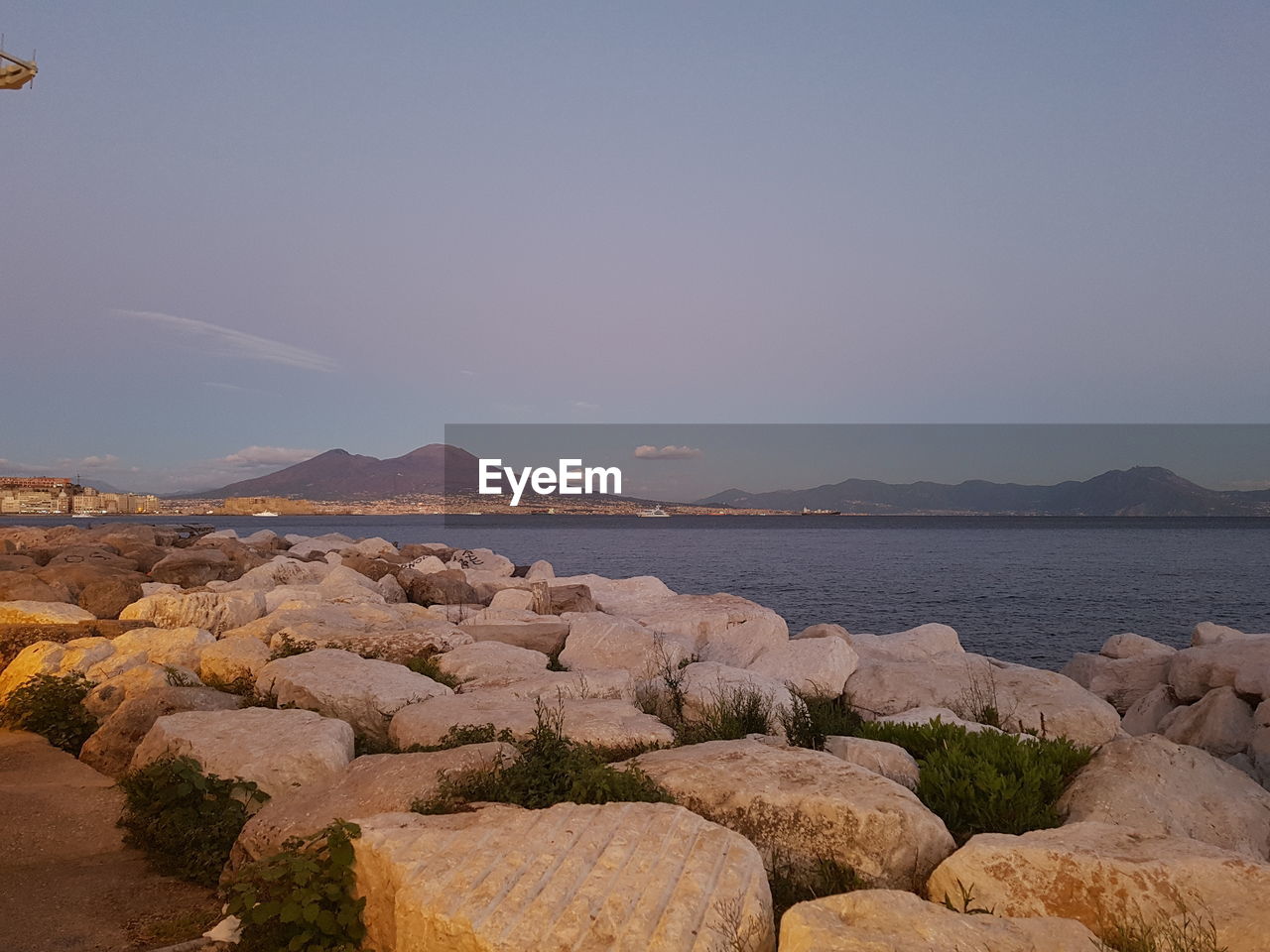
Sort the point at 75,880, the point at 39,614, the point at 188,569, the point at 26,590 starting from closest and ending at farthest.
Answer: the point at 75,880
the point at 39,614
the point at 26,590
the point at 188,569

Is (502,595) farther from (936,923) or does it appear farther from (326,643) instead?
(936,923)

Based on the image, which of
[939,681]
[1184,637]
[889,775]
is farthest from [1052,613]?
[889,775]

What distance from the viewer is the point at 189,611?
13039 millimetres

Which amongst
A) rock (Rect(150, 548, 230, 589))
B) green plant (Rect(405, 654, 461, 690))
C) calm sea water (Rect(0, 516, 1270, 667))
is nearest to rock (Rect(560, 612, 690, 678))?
green plant (Rect(405, 654, 461, 690))

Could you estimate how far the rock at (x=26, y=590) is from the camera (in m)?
14.1

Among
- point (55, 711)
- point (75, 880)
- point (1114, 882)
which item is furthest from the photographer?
point (55, 711)

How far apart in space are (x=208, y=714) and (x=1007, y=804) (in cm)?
702

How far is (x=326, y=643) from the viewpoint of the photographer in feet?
36.7

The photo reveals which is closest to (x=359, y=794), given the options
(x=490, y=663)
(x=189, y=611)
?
(x=490, y=663)

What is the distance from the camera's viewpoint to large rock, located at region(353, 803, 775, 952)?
403cm

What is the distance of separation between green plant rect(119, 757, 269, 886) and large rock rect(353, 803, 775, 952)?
198 centimetres

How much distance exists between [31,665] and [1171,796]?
12514 mm

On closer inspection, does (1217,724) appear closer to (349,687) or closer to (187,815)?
(349,687)

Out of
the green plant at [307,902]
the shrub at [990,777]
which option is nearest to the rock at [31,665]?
the green plant at [307,902]
